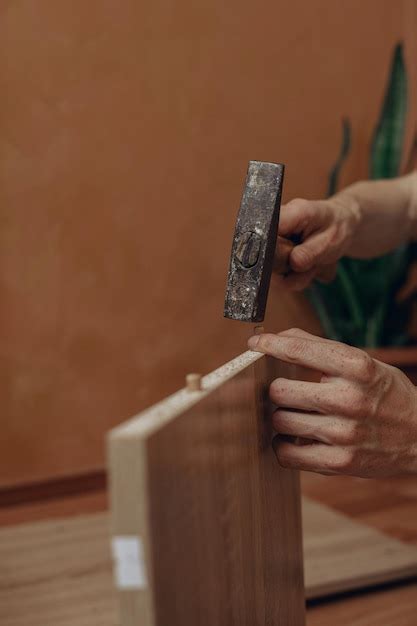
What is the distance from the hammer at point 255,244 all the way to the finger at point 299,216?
18 cm

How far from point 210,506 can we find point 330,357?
0.75 ft

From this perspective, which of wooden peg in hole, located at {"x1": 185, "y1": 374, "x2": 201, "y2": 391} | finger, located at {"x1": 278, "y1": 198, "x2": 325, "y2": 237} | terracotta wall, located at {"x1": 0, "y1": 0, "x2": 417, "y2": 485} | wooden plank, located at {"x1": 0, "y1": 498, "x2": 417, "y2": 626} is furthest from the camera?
terracotta wall, located at {"x1": 0, "y1": 0, "x2": 417, "y2": 485}

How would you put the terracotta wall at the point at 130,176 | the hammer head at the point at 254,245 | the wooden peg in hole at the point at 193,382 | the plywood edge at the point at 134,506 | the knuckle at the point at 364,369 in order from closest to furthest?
the plywood edge at the point at 134,506 < the wooden peg in hole at the point at 193,382 < the knuckle at the point at 364,369 < the hammer head at the point at 254,245 < the terracotta wall at the point at 130,176

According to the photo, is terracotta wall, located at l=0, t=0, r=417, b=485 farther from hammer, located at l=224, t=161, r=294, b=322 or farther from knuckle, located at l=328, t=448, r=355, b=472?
knuckle, located at l=328, t=448, r=355, b=472

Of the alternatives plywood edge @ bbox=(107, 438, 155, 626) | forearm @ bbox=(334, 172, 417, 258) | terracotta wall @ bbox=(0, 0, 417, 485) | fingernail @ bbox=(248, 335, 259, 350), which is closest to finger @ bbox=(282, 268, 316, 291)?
forearm @ bbox=(334, 172, 417, 258)

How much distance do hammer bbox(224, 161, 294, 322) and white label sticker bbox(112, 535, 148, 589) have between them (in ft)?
1.36

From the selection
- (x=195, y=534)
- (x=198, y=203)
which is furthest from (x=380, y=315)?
(x=195, y=534)

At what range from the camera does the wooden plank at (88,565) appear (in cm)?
127

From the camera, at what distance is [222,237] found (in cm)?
231

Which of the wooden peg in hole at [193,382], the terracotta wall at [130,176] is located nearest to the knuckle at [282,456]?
the wooden peg in hole at [193,382]

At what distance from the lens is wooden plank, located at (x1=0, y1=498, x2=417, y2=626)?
1.27 metres

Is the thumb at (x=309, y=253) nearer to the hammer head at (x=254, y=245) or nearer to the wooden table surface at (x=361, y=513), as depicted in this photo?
the hammer head at (x=254, y=245)

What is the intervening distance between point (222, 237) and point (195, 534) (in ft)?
5.56

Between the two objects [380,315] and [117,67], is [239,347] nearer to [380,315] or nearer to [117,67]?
[380,315]
